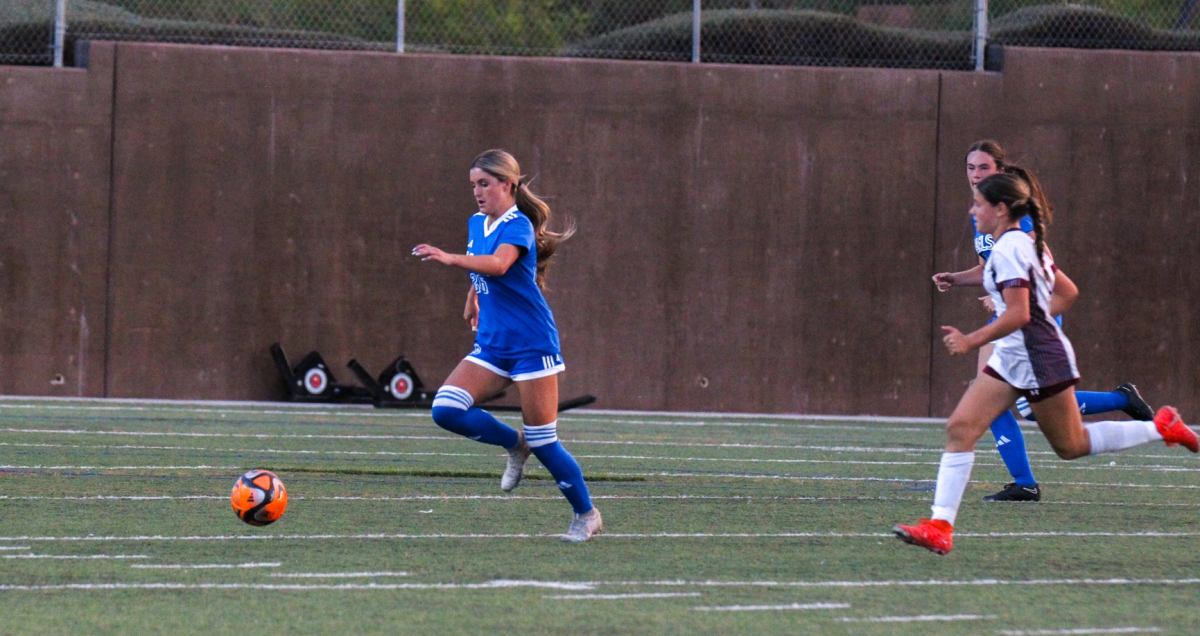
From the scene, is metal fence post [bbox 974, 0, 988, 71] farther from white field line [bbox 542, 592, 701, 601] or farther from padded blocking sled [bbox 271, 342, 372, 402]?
white field line [bbox 542, 592, 701, 601]

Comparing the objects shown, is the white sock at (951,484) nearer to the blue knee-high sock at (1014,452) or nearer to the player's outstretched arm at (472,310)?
the blue knee-high sock at (1014,452)

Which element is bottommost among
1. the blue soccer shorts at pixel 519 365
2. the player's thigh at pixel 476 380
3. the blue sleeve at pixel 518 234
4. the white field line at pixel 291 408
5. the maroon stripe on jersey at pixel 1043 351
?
the white field line at pixel 291 408

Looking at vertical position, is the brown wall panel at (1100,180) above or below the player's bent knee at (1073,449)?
above

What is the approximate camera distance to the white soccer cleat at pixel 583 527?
673 cm

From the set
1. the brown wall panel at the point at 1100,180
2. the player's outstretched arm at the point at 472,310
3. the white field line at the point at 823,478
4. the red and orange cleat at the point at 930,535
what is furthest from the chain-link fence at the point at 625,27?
the red and orange cleat at the point at 930,535

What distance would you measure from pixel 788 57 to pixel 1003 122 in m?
2.63

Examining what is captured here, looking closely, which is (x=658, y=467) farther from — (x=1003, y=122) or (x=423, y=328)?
(x=1003, y=122)

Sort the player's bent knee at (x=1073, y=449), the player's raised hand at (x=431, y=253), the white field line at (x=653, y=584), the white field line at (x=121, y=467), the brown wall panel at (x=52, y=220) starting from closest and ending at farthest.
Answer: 1. the white field line at (x=653, y=584)
2. the player's raised hand at (x=431, y=253)
3. the player's bent knee at (x=1073, y=449)
4. the white field line at (x=121, y=467)
5. the brown wall panel at (x=52, y=220)

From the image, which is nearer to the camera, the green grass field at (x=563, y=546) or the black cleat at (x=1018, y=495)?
the green grass field at (x=563, y=546)

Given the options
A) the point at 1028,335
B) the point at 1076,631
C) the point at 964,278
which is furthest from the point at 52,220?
the point at 1076,631

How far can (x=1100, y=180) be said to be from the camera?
17000 millimetres

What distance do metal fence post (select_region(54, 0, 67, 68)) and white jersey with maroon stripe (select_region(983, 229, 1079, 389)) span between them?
1298 centimetres

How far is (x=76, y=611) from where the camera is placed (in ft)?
16.3

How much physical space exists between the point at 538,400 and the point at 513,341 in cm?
Result: 31
